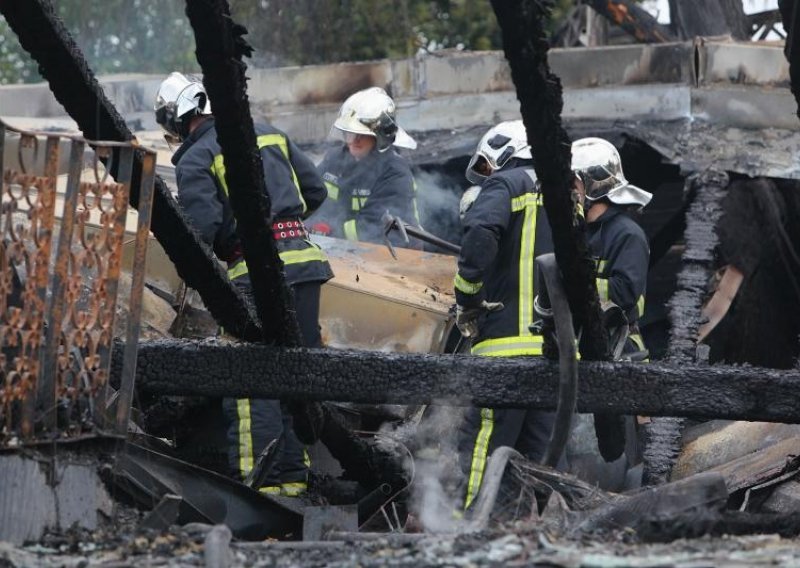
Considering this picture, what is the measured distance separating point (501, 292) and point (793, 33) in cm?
220

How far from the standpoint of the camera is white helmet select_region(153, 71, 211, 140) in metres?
6.56

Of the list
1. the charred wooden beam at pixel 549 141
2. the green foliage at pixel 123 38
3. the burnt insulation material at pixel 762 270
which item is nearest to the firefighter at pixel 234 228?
the charred wooden beam at pixel 549 141

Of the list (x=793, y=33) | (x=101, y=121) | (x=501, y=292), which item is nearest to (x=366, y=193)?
(x=501, y=292)

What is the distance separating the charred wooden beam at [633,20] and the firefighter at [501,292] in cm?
590

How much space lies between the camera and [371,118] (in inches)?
347

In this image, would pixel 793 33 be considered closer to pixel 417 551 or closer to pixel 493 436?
pixel 417 551

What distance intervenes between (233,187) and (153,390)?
3.35ft

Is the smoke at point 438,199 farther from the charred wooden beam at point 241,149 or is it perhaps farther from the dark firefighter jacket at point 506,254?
the charred wooden beam at point 241,149

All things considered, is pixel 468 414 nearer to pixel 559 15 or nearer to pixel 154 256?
pixel 154 256

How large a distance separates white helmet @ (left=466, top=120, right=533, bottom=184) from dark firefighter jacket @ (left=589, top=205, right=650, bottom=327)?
59 centimetres

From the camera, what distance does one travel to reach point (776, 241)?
947 cm

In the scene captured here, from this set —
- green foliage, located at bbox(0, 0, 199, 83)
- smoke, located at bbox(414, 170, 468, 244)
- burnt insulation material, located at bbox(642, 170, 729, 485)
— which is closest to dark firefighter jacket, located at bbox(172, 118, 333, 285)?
burnt insulation material, located at bbox(642, 170, 729, 485)

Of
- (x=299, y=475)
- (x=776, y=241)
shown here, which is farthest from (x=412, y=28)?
(x=299, y=475)

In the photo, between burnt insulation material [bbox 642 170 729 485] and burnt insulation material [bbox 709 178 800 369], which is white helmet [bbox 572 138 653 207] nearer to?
burnt insulation material [bbox 642 170 729 485]
